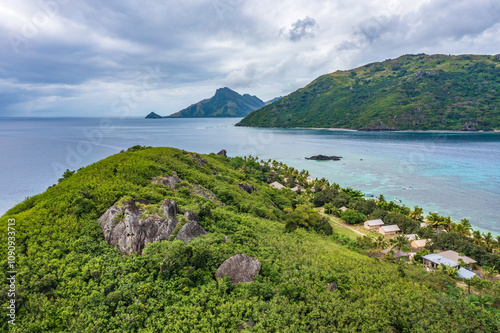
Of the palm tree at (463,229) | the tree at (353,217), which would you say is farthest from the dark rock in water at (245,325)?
the palm tree at (463,229)

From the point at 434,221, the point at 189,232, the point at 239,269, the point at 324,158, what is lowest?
the point at 434,221

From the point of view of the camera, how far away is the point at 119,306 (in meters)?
14.0

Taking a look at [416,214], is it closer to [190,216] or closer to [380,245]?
[380,245]

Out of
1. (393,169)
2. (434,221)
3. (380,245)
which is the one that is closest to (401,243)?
(380,245)

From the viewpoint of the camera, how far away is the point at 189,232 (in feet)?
64.0

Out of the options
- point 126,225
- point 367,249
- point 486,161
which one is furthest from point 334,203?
point 486,161

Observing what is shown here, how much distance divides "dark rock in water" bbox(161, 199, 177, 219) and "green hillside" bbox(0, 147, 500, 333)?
0.85 m

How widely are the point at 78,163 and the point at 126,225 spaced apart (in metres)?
80.0

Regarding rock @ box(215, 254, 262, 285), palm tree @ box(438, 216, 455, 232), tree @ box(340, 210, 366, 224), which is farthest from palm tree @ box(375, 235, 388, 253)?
rock @ box(215, 254, 262, 285)

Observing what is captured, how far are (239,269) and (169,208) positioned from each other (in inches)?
328

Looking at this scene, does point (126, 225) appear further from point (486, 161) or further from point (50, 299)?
point (486, 161)

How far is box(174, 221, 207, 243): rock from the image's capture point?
19.0m

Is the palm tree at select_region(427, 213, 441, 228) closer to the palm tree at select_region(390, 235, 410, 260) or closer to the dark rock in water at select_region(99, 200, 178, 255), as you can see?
the palm tree at select_region(390, 235, 410, 260)

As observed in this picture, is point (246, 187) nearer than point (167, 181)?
No
